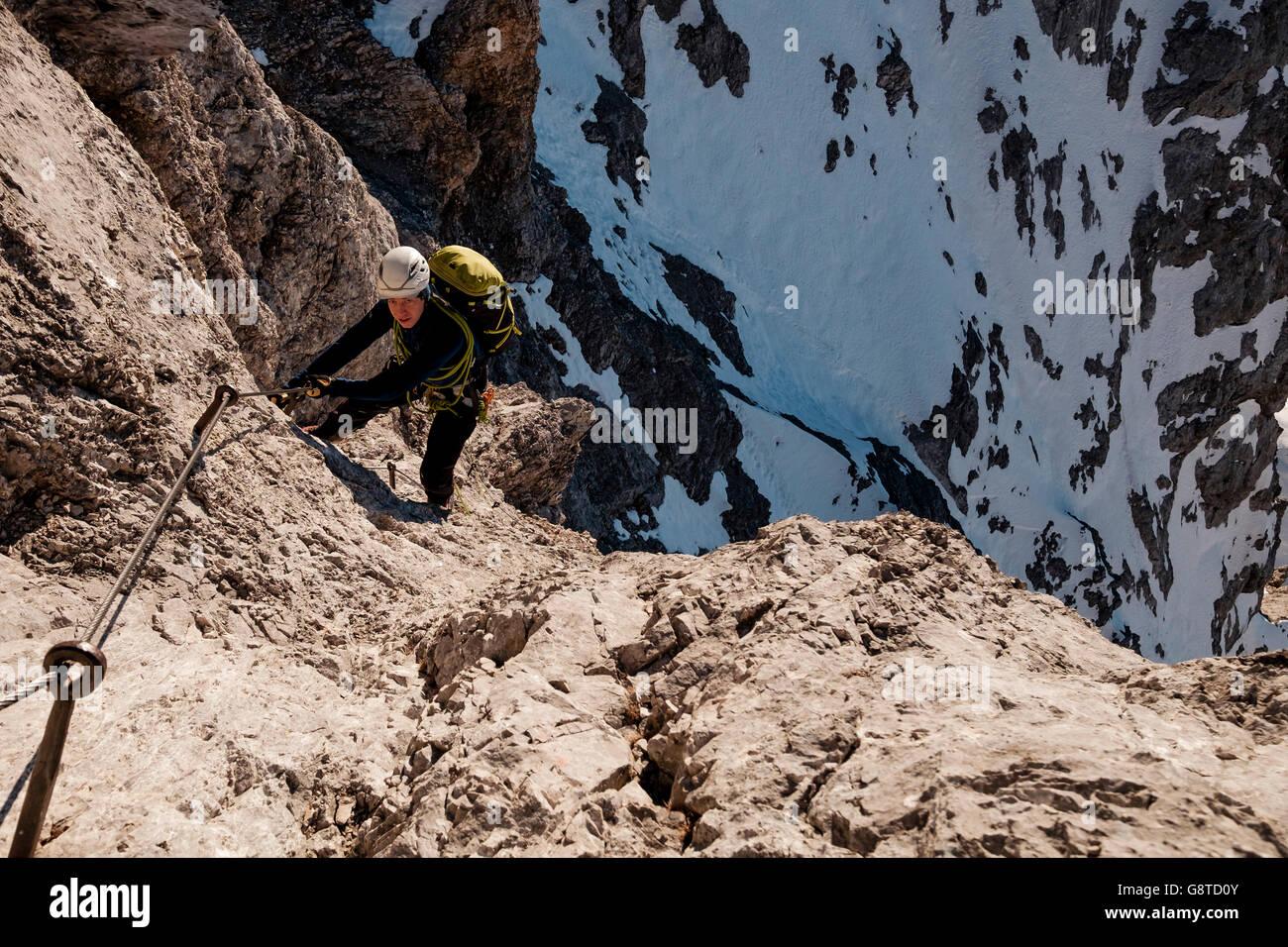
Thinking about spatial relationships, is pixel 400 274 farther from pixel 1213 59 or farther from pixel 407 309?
pixel 1213 59

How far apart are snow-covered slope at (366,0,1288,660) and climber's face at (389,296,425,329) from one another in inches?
779

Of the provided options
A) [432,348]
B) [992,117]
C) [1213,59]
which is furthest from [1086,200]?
[432,348]

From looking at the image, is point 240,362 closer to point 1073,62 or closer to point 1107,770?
point 1107,770

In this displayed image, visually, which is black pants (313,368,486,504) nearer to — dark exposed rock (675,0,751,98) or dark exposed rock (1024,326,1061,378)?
dark exposed rock (675,0,751,98)

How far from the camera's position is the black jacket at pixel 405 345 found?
23.8ft

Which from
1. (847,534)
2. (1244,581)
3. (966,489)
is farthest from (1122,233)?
(847,534)

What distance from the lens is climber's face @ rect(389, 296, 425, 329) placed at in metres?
7.45

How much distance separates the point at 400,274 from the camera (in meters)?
7.18

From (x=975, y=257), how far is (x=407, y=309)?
4334 cm

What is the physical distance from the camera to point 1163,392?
172ft

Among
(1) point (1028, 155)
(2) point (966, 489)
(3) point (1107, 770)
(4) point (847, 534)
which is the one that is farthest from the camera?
(1) point (1028, 155)

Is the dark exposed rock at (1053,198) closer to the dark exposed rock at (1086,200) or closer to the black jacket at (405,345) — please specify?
the dark exposed rock at (1086,200)
